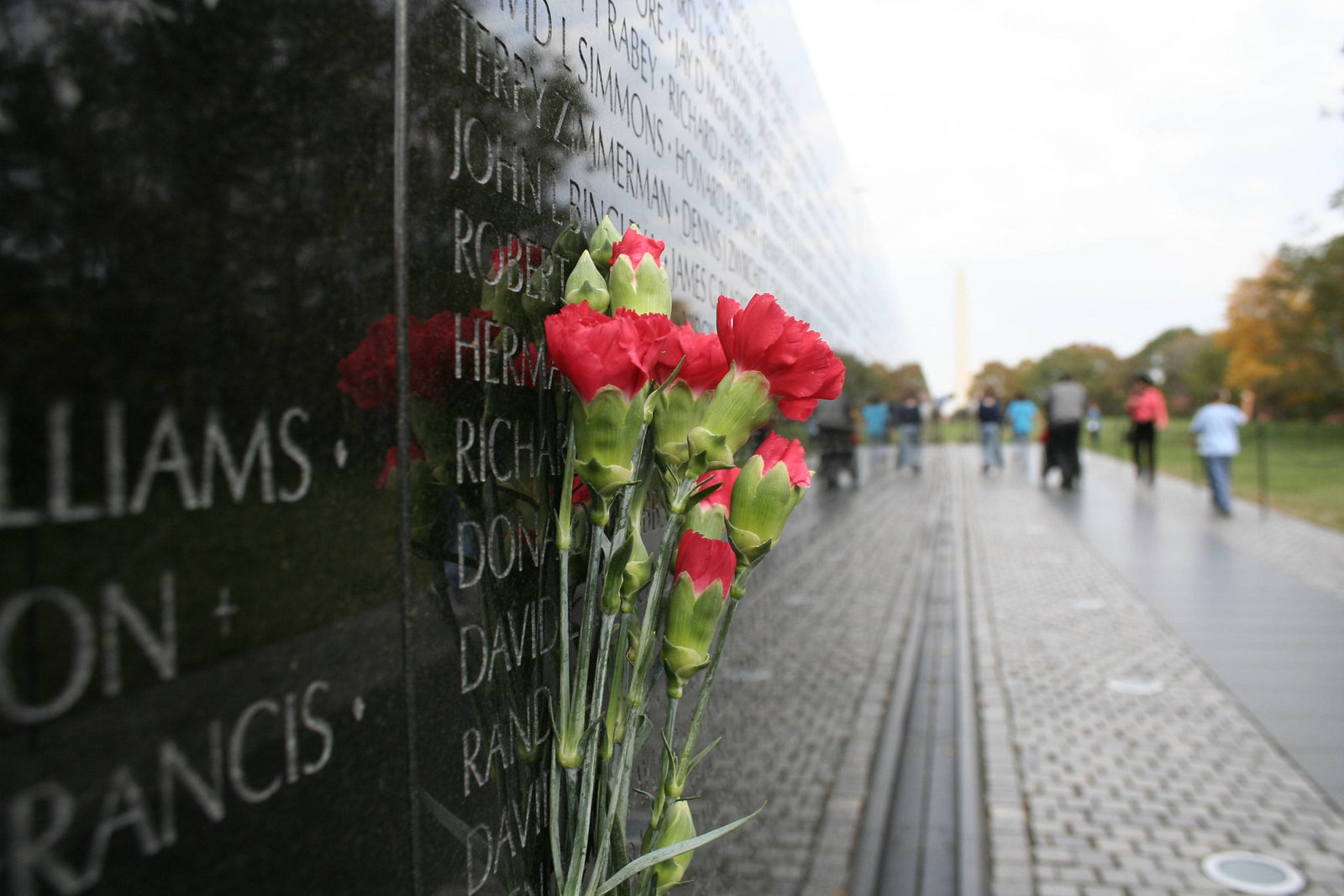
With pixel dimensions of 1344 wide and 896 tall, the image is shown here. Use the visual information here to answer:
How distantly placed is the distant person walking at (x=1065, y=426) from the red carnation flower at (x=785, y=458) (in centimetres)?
1436

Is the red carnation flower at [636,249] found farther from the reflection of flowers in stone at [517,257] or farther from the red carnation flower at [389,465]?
the red carnation flower at [389,465]

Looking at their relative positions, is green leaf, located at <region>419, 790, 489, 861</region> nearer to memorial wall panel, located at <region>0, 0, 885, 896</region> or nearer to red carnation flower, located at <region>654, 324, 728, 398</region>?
memorial wall panel, located at <region>0, 0, 885, 896</region>

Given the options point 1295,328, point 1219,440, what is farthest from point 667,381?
point 1295,328

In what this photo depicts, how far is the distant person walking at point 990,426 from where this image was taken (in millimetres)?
18172

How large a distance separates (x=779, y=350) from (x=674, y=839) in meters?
0.63

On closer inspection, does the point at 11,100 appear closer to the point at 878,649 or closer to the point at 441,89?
the point at 441,89

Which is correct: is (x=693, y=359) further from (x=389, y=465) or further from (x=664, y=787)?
(x=664, y=787)

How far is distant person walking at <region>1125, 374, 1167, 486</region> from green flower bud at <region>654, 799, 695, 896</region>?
1618 cm

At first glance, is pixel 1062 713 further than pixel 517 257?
Yes

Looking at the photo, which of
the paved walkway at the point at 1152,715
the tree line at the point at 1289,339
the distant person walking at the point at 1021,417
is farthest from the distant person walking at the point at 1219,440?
the tree line at the point at 1289,339

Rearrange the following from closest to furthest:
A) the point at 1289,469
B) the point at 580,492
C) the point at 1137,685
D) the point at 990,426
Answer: the point at 580,492 < the point at 1137,685 < the point at 990,426 < the point at 1289,469

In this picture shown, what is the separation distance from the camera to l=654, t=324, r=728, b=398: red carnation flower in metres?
1.04

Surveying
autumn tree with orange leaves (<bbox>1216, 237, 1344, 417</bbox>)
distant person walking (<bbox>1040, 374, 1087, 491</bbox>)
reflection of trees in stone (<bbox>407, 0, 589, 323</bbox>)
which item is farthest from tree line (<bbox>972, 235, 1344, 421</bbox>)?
reflection of trees in stone (<bbox>407, 0, 589, 323</bbox>)

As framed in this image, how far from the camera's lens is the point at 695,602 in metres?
1.12
